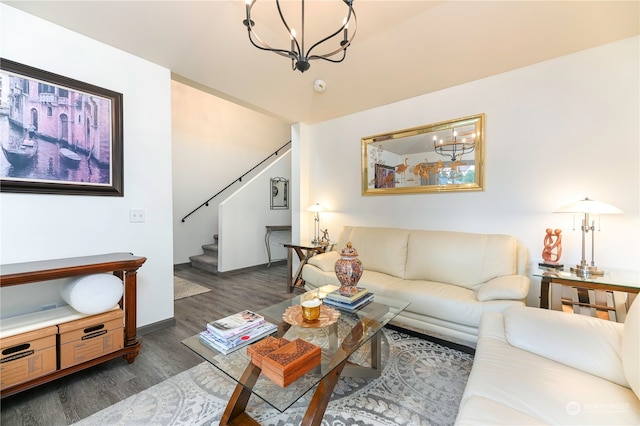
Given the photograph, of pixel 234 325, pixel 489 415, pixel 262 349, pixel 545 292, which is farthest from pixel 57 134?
pixel 545 292

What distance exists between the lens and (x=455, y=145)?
2891 millimetres

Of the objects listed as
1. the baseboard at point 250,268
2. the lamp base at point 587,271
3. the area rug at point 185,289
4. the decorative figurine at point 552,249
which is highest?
the decorative figurine at point 552,249

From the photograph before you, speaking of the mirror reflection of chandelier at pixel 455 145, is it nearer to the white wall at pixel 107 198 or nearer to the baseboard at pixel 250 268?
the white wall at pixel 107 198

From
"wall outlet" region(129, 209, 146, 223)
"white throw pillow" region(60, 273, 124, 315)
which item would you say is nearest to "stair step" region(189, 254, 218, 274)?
"wall outlet" region(129, 209, 146, 223)

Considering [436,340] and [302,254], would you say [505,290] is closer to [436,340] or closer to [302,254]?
[436,340]

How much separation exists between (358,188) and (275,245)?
2.51 meters

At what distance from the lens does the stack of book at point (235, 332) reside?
1.32 meters

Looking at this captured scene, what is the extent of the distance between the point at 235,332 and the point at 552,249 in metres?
2.70

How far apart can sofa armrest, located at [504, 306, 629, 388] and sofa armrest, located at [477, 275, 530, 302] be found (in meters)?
0.54

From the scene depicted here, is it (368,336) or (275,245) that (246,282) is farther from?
(368,336)

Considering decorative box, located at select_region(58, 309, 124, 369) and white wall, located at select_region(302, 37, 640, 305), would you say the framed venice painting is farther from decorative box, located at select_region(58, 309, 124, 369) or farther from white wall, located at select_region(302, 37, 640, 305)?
white wall, located at select_region(302, 37, 640, 305)

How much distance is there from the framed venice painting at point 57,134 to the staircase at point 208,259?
265 centimetres

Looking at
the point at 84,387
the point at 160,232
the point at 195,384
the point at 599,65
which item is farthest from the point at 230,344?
the point at 599,65

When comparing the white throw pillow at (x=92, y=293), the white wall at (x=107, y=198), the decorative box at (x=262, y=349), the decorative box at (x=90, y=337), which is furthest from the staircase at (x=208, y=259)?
the decorative box at (x=262, y=349)
